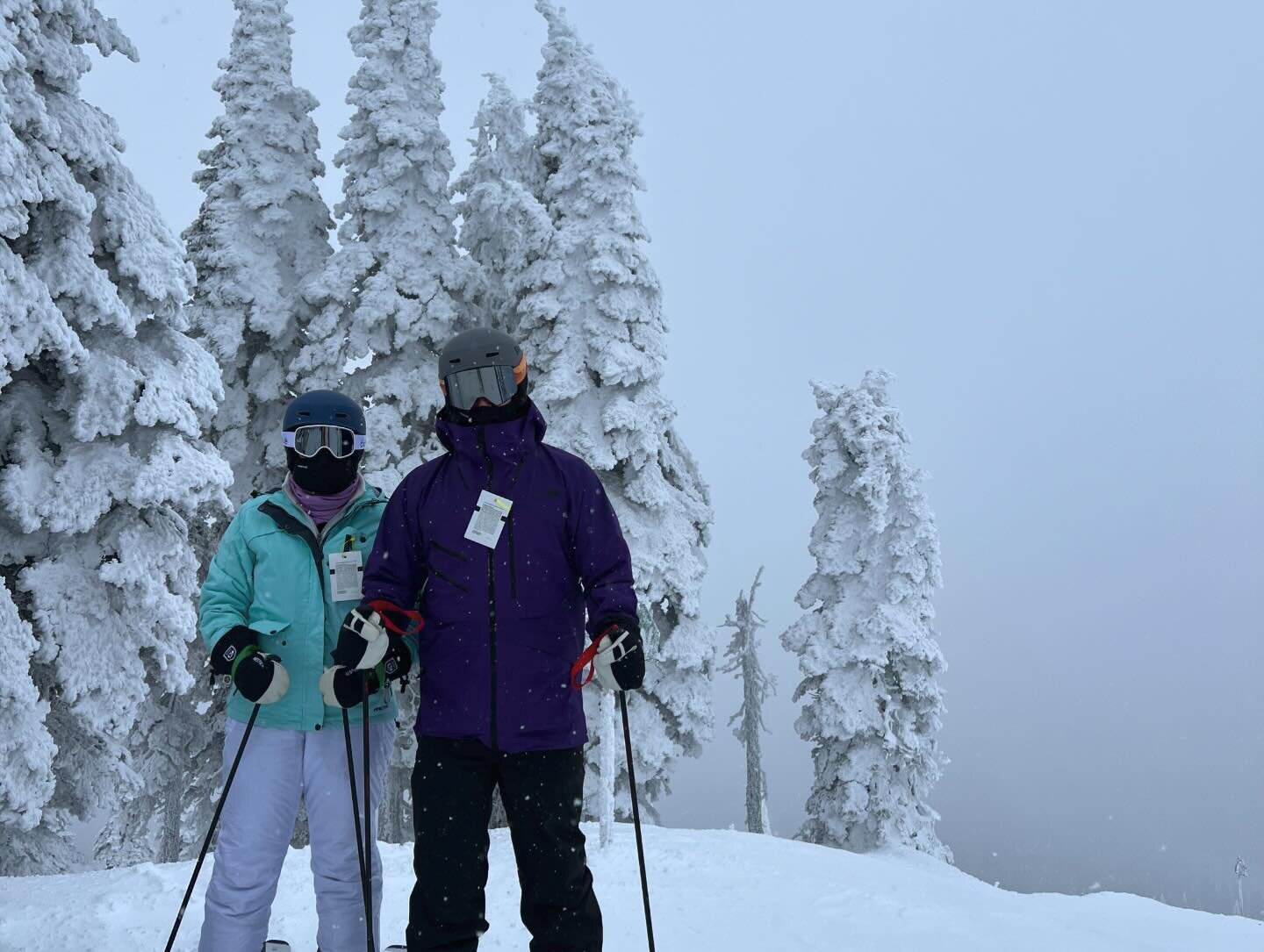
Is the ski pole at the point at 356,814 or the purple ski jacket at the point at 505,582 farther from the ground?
the purple ski jacket at the point at 505,582

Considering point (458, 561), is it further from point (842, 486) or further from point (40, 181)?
point (842, 486)

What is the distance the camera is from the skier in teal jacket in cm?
365

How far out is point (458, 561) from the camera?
359 centimetres

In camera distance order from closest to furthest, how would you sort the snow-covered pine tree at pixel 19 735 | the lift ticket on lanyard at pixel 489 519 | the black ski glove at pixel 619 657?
the black ski glove at pixel 619 657, the lift ticket on lanyard at pixel 489 519, the snow-covered pine tree at pixel 19 735

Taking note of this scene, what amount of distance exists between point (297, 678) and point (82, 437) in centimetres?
562

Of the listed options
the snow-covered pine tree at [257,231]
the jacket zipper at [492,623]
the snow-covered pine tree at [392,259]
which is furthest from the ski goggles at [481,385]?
the snow-covered pine tree at [257,231]

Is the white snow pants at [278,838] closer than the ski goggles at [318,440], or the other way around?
the white snow pants at [278,838]

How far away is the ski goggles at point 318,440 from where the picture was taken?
401 cm

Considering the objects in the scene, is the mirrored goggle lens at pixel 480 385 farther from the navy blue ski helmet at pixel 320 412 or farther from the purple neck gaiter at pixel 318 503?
the purple neck gaiter at pixel 318 503

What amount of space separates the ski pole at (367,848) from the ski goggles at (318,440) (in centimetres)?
108

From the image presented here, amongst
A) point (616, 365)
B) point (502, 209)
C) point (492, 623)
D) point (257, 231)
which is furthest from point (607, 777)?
point (257, 231)

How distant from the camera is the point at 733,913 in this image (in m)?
7.12

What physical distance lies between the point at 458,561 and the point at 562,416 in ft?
34.5

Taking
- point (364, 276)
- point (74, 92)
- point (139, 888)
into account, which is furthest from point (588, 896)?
point (364, 276)
